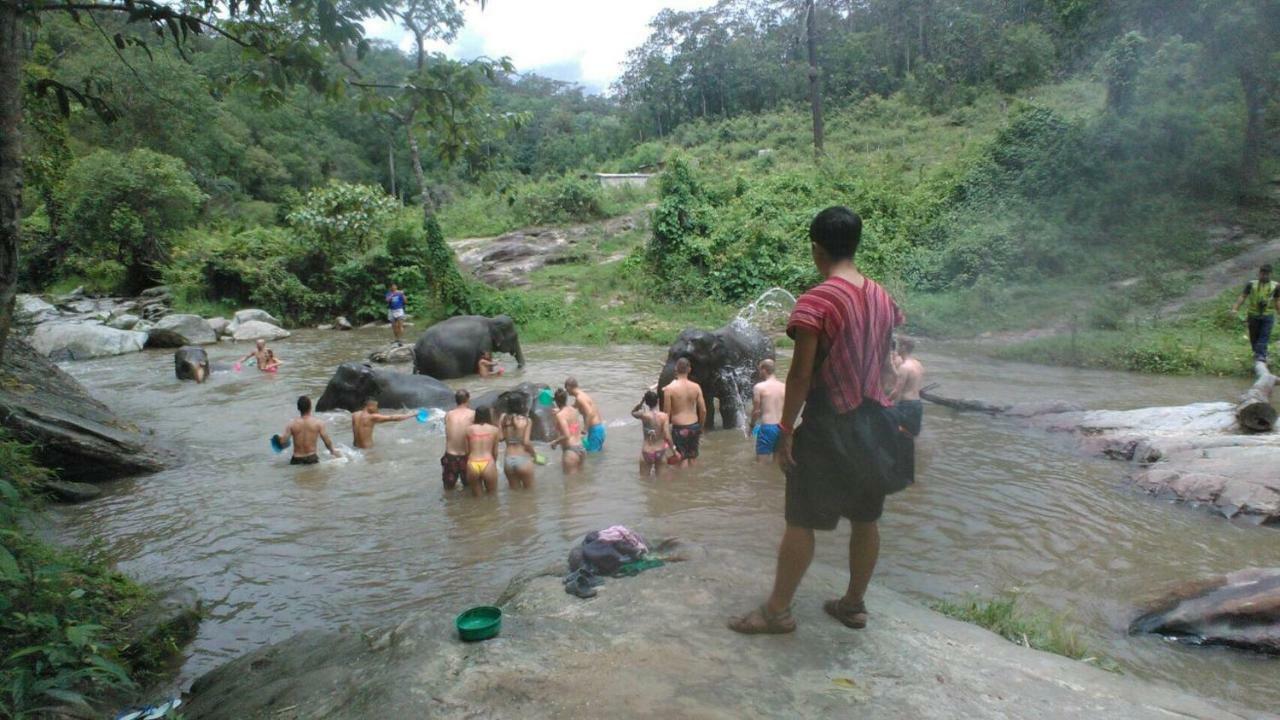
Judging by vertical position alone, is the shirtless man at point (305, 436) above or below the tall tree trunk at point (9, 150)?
below

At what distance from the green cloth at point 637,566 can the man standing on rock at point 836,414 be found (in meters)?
1.04

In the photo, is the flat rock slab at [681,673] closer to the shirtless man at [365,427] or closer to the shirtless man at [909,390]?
the shirtless man at [909,390]

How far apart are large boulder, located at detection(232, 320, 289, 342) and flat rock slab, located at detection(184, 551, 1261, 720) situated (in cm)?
1765

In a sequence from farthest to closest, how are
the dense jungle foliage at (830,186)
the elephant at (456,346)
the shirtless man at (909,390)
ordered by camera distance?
the dense jungle foliage at (830,186)
the elephant at (456,346)
the shirtless man at (909,390)

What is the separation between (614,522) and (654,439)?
1.34 metres

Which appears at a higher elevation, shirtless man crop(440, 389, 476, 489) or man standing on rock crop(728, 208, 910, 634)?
man standing on rock crop(728, 208, 910, 634)

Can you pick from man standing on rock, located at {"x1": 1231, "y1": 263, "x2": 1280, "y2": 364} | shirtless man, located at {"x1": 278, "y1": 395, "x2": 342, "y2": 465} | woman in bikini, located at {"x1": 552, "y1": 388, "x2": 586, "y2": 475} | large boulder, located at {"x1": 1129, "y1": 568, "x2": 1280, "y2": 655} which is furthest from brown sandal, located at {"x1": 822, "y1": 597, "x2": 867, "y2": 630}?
man standing on rock, located at {"x1": 1231, "y1": 263, "x2": 1280, "y2": 364}

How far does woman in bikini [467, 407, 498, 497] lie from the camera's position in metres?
7.09

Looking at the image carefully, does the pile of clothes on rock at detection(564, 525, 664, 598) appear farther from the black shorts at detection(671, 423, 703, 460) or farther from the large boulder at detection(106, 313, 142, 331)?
the large boulder at detection(106, 313, 142, 331)

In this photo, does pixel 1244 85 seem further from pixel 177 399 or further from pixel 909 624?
pixel 177 399

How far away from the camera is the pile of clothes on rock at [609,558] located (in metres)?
4.06

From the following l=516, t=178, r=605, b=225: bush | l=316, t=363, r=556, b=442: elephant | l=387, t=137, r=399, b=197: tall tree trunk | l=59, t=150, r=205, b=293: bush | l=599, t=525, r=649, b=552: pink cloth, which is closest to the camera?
l=599, t=525, r=649, b=552: pink cloth

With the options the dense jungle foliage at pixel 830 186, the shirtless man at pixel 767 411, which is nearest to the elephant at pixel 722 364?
the shirtless man at pixel 767 411

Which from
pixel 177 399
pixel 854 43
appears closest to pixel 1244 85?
pixel 177 399
